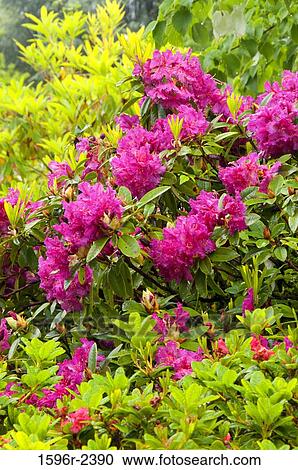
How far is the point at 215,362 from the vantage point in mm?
1369

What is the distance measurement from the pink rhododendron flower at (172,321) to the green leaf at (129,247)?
126mm

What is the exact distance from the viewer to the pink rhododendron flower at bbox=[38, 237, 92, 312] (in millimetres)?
1657

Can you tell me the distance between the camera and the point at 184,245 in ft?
5.43

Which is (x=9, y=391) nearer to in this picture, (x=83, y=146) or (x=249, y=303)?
(x=249, y=303)

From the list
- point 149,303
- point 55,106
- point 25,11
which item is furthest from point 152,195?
point 25,11

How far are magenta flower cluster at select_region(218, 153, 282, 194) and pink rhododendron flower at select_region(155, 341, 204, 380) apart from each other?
0.43 m

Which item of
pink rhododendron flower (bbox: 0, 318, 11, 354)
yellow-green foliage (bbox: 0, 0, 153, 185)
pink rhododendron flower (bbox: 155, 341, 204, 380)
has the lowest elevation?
yellow-green foliage (bbox: 0, 0, 153, 185)

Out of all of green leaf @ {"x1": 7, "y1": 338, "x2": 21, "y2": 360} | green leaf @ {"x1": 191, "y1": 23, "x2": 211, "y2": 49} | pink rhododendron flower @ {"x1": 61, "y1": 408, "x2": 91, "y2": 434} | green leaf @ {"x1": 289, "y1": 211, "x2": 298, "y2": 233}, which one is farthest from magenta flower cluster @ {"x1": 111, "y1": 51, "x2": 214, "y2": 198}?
green leaf @ {"x1": 191, "y1": 23, "x2": 211, "y2": 49}

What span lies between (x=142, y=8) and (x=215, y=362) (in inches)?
313

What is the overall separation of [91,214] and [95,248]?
0.21 feet

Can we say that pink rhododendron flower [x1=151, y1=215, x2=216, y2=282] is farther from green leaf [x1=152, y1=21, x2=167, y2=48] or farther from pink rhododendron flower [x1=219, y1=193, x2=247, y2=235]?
green leaf [x1=152, y1=21, x2=167, y2=48]

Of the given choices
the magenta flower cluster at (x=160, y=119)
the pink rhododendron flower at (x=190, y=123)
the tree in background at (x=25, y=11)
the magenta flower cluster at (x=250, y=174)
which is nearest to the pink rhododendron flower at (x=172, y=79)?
the magenta flower cluster at (x=160, y=119)

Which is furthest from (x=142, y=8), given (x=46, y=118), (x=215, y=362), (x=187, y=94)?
(x=215, y=362)
